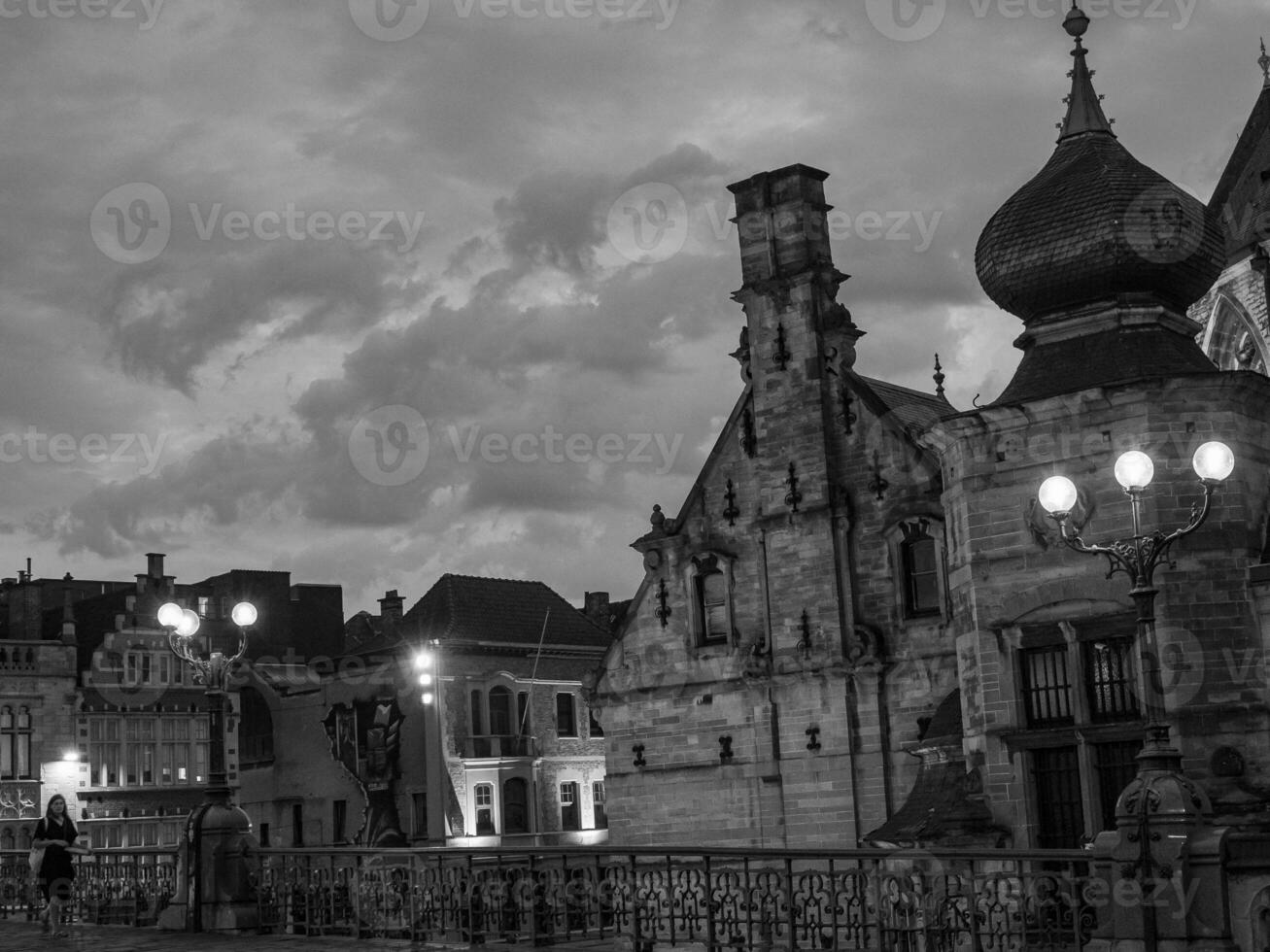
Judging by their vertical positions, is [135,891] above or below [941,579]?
below

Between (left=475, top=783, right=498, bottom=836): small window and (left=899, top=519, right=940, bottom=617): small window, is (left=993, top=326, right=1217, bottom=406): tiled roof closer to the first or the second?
(left=899, top=519, right=940, bottom=617): small window

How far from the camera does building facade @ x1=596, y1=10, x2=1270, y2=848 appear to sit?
23625 millimetres

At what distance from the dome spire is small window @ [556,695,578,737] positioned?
29.6 m

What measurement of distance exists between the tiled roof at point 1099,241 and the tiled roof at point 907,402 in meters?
6.72

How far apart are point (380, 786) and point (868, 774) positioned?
22.2 metres

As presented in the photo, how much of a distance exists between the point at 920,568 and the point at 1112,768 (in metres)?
8.63

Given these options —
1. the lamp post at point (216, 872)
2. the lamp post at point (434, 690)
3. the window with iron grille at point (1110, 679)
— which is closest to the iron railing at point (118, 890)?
the lamp post at point (216, 872)

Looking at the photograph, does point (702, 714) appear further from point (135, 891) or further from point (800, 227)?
point (135, 891)

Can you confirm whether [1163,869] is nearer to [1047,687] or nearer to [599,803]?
[1047,687]

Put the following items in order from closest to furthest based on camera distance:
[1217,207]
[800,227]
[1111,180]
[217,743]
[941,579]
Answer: [217,743] → [1111,180] → [941,579] → [800,227] → [1217,207]

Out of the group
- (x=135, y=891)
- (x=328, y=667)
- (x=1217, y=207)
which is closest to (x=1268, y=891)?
(x=135, y=891)

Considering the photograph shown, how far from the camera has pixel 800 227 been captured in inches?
1351

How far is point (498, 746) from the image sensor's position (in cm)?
5012

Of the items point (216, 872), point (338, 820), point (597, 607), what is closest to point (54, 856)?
point (216, 872)
